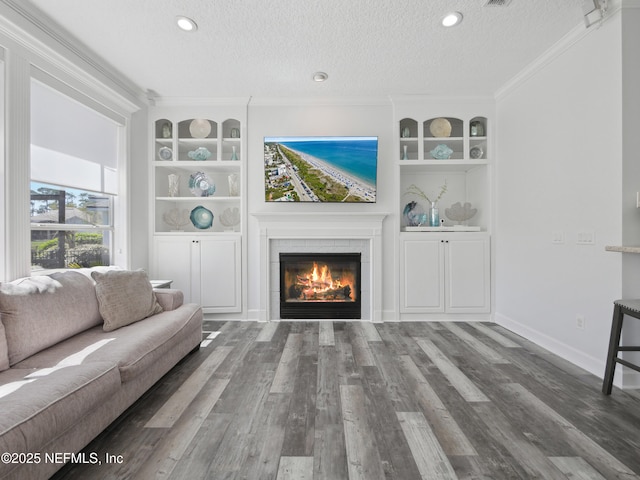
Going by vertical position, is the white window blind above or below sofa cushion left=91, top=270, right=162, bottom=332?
above

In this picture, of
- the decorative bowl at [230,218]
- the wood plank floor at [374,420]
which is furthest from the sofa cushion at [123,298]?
the decorative bowl at [230,218]

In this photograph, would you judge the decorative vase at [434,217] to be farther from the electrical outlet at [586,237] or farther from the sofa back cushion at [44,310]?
the sofa back cushion at [44,310]

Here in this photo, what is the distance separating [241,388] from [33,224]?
2023 mm

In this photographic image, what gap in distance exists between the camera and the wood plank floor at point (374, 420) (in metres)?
1.38

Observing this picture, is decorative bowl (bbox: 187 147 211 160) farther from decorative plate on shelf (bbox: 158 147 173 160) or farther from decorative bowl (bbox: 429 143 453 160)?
decorative bowl (bbox: 429 143 453 160)

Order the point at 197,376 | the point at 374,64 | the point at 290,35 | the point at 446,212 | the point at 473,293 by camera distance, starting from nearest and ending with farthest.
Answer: the point at 197,376 → the point at 290,35 → the point at 374,64 → the point at 473,293 → the point at 446,212

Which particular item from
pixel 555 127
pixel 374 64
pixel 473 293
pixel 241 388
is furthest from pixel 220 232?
pixel 555 127

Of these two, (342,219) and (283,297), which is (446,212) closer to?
(342,219)

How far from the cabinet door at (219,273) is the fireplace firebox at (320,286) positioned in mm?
575

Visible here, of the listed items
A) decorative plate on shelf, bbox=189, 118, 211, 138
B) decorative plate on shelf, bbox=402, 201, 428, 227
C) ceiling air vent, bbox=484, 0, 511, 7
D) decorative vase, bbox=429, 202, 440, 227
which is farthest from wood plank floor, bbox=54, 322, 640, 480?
ceiling air vent, bbox=484, 0, 511, 7

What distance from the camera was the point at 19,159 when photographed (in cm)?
216

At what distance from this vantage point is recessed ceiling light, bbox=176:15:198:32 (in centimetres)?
230

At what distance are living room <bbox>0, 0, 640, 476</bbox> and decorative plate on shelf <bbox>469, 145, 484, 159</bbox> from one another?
110 mm

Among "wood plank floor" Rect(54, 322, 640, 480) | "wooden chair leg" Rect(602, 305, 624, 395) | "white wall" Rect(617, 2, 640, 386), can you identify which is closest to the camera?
"wood plank floor" Rect(54, 322, 640, 480)
